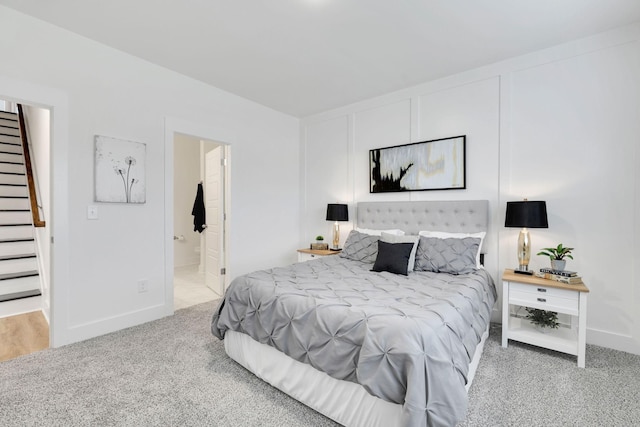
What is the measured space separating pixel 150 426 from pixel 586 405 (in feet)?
8.19

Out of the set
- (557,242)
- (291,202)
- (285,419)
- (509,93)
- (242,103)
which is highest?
(242,103)

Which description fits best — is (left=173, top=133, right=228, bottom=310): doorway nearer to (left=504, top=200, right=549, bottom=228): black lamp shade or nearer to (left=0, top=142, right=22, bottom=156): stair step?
(left=0, top=142, right=22, bottom=156): stair step

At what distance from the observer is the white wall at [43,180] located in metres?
3.06

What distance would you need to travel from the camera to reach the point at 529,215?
2.49 meters

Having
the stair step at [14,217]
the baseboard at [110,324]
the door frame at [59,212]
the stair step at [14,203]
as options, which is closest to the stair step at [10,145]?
the stair step at [14,203]

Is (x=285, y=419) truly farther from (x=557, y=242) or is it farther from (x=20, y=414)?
(x=557, y=242)

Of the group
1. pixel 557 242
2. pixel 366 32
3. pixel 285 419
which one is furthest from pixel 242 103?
pixel 557 242

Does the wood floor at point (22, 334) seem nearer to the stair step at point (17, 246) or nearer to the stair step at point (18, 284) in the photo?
the stair step at point (18, 284)

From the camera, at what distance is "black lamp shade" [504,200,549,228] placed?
2.46 metres

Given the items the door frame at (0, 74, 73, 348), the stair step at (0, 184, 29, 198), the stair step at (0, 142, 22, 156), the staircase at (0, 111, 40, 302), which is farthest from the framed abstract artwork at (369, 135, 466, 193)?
the stair step at (0, 142, 22, 156)

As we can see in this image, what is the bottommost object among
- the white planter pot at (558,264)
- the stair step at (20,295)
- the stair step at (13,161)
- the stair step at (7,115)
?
the stair step at (20,295)

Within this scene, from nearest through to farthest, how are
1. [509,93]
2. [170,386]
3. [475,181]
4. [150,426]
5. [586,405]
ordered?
[150,426] < [586,405] < [170,386] < [509,93] < [475,181]

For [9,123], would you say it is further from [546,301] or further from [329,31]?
[546,301]

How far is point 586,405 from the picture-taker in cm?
176
